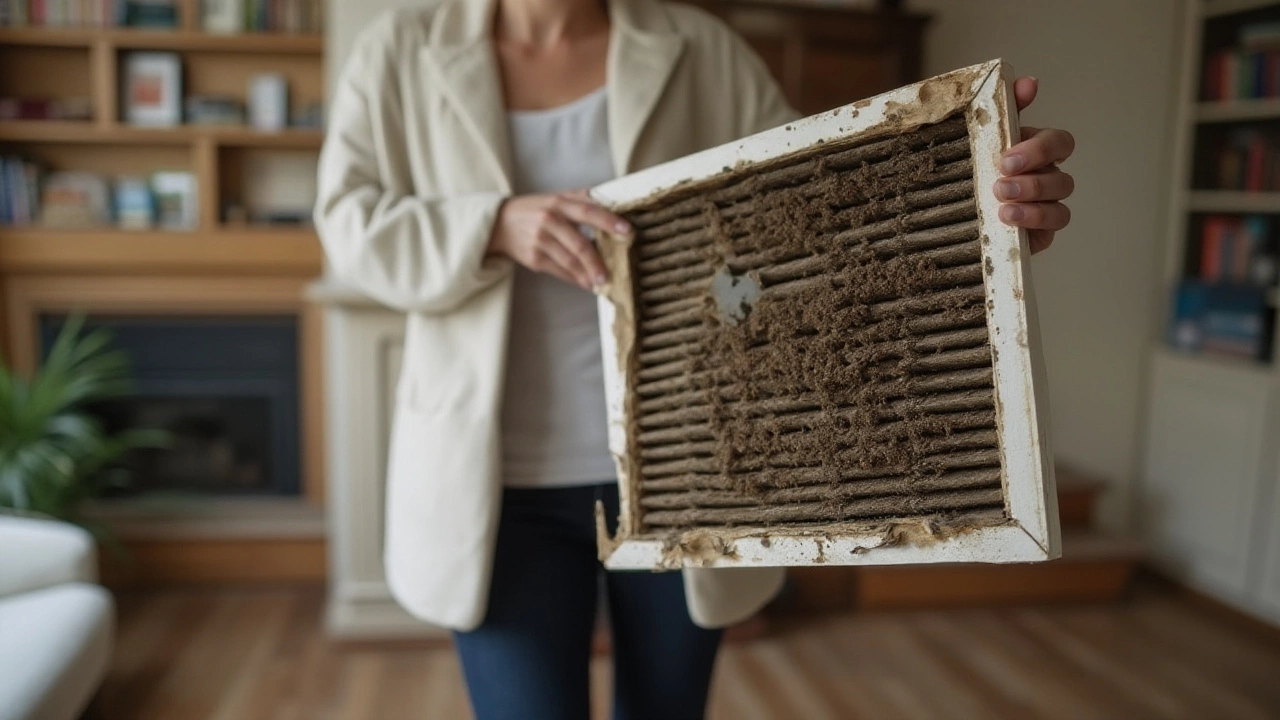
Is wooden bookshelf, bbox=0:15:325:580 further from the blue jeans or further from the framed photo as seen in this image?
the blue jeans

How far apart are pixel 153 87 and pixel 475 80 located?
2.86 m

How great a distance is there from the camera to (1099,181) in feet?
11.7

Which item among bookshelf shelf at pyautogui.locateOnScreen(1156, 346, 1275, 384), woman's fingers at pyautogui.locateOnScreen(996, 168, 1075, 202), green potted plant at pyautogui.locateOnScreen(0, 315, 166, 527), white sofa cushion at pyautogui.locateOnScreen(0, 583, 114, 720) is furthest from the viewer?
bookshelf shelf at pyautogui.locateOnScreen(1156, 346, 1275, 384)

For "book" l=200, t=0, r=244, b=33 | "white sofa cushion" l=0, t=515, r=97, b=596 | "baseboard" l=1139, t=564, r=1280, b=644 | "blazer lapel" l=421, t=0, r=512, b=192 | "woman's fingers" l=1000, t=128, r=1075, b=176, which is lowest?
"baseboard" l=1139, t=564, r=1280, b=644

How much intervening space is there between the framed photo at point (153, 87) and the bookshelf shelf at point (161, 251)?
1.39 ft

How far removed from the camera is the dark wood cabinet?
3.01 metres

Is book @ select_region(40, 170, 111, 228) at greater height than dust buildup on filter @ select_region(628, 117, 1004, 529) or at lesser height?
greater

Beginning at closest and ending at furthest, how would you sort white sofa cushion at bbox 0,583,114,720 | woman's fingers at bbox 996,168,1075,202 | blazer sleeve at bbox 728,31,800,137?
woman's fingers at bbox 996,168,1075,202 → blazer sleeve at bbox 728,31,800,137 → white sofa cushion at bbox 0,583,114,720

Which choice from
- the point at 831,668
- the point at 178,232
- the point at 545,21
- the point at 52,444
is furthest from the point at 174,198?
the point at 545,21

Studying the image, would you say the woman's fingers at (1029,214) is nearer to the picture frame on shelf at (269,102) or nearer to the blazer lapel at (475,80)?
the blazer lapel at (475,80)

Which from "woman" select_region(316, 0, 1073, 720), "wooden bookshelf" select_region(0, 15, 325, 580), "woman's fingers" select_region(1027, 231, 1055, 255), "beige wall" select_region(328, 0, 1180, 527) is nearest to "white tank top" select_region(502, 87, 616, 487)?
"woman" select_region(316, 0, 1073, 720)

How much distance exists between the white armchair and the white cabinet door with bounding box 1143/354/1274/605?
3.19 m

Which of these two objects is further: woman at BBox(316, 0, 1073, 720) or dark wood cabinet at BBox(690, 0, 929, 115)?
dark wood cabinet at BBox(690, 0, 929, 115)

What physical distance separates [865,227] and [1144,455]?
10.8 feet
